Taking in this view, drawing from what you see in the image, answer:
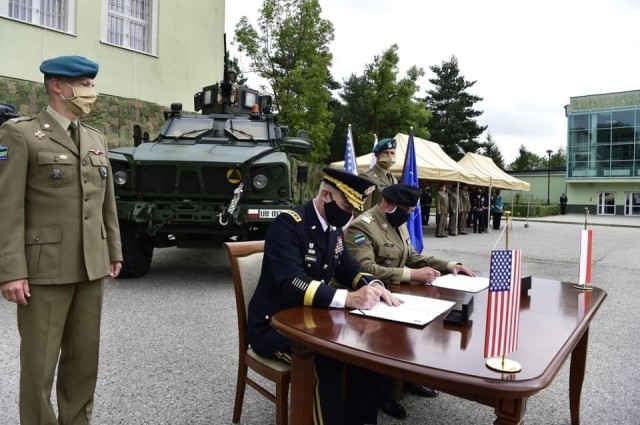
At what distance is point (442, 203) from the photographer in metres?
14.7

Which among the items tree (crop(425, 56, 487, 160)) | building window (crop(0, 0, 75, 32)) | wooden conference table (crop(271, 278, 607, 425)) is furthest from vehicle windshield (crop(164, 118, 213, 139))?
tree (crop(425, 56, 487, 160))

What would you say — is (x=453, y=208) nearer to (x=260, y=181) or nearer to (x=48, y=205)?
(x=260, y=181)

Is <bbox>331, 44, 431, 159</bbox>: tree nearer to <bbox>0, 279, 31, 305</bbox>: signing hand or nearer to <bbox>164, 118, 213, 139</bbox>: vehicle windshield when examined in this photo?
<bbox>164, 118, 213, 139</bbox>: vehicle windshield

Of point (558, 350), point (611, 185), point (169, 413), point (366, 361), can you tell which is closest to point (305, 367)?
point (366, 361)

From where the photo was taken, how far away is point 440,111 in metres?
46.9

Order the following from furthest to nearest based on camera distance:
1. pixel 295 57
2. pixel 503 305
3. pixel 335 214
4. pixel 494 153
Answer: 1. pixel 494 153
2. pixel 295 57
3. pixel 335 214
4. pixel 503 305

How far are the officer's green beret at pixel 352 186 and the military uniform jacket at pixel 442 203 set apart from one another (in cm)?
1277

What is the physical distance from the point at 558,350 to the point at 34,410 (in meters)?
2.04

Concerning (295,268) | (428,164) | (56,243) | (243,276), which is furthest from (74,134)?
(428,164)

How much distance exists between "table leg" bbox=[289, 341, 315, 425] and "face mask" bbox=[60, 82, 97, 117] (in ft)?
4.42

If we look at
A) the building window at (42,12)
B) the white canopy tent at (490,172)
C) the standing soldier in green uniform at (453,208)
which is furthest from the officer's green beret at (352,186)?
the white canopy tent at (490,172)

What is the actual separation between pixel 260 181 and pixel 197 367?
107 inches

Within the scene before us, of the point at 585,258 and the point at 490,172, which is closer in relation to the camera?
the point at 585,258

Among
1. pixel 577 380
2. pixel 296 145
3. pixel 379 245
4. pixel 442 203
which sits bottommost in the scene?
pixel 577 380
